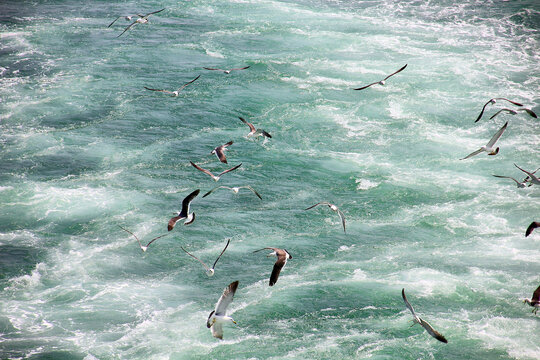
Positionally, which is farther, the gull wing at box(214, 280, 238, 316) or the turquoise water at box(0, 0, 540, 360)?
the turquoise water at box(0, 0, 540, 360)

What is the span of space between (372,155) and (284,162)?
4135mm

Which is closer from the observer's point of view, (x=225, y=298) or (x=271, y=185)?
(x=225, y=298)

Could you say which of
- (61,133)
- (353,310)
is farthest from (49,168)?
(353,310)

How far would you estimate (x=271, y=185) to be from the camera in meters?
24.8

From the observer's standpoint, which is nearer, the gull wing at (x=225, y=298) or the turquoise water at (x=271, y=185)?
the gull wing at (x=225, y=298)

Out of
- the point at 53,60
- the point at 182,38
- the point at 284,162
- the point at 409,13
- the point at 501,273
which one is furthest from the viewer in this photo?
the point at 409,13

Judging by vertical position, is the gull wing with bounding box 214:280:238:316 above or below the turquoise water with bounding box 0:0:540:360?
above

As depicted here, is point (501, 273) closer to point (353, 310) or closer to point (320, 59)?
point (353, 310)

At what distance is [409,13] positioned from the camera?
44.3m

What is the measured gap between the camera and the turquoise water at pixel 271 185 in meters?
17.1

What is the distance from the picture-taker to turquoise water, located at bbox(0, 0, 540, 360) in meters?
17.1

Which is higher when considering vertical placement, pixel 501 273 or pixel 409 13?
pixel 409 13

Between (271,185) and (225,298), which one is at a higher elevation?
(225,298)

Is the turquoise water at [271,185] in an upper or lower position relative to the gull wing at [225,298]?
lower
